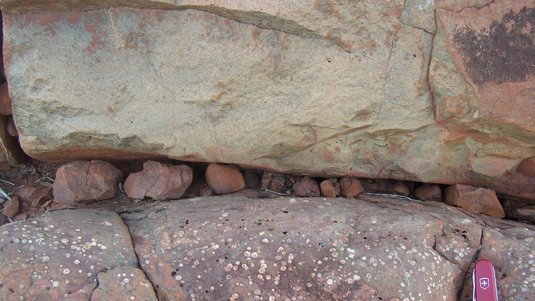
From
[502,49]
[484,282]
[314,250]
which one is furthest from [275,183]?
[502,49]

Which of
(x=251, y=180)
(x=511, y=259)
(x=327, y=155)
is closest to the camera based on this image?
(x=511, y=259)

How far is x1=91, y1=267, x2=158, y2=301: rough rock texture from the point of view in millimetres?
2119

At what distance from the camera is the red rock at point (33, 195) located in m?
2.81

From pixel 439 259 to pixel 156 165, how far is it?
1.44 m

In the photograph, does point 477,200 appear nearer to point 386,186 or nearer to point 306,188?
point 386,186

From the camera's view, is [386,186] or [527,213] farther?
[386,186]

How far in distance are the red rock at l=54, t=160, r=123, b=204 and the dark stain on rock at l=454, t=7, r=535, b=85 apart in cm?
184

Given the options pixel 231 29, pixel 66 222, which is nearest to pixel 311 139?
pixel 231 29

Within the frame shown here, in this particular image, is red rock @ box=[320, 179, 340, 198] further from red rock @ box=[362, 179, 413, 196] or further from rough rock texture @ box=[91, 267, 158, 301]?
rough rock texture @ box=[91, 267, 158, 301]

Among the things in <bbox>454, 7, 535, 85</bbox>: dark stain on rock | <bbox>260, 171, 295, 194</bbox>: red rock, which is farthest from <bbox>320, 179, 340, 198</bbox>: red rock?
<bbox>454, 7, 535, 85</bbox>: dark stain on rock

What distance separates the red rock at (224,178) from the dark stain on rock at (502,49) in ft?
4.11

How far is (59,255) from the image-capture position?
2.22 meters

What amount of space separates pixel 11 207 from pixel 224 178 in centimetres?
112

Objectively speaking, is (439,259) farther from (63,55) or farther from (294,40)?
(63,55)
